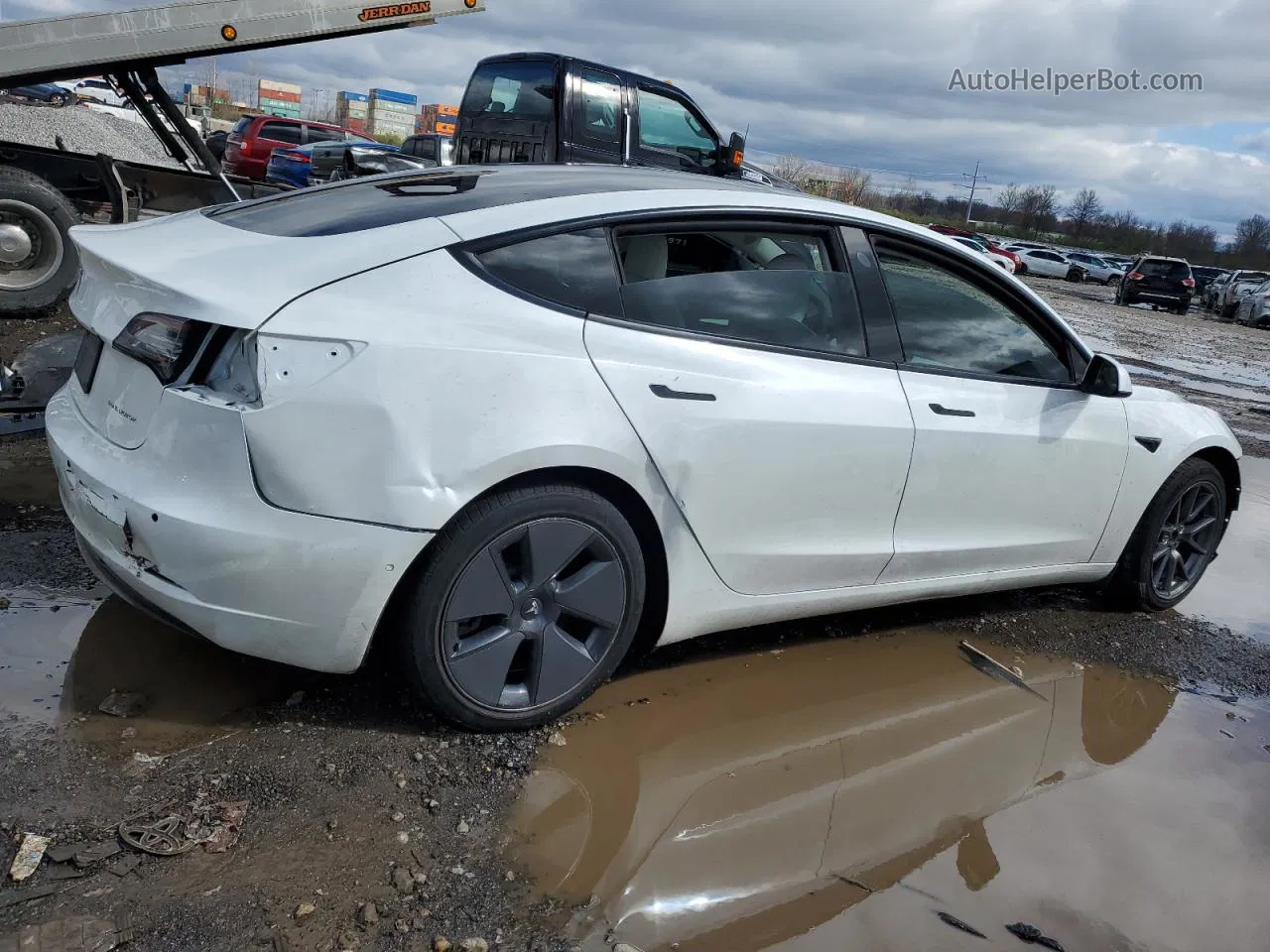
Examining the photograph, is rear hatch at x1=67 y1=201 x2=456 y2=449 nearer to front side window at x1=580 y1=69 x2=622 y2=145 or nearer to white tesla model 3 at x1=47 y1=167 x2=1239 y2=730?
white tesla model 3 at x1=47 y1=167 x2=1239 y2=730

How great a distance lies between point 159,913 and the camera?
2.24 m

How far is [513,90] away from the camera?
9500 mm

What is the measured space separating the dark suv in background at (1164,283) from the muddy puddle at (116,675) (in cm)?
3271

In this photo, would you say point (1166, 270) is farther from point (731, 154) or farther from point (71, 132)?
point (71, 132)

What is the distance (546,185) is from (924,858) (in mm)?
2262

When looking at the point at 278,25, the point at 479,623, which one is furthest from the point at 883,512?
the point at 278,25

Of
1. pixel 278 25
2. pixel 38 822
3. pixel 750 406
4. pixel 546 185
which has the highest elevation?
pixel 278 25

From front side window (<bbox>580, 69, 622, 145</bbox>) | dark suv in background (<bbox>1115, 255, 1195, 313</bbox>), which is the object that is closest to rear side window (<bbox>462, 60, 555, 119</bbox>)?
front side window (<bbox>580, 69, 622, 145</bbox>)

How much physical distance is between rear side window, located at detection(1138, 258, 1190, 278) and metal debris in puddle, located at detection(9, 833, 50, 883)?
33641 mm

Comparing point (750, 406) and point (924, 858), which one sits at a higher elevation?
point (750, 406)

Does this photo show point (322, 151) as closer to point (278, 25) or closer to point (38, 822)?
point (278, 25)

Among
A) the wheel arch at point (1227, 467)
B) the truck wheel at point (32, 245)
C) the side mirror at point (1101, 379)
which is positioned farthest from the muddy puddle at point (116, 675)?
the truck wheel at point (32, 245)

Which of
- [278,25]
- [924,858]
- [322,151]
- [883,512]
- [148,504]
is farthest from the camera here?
[322,151]

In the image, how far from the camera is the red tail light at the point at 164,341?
8.82 ft
